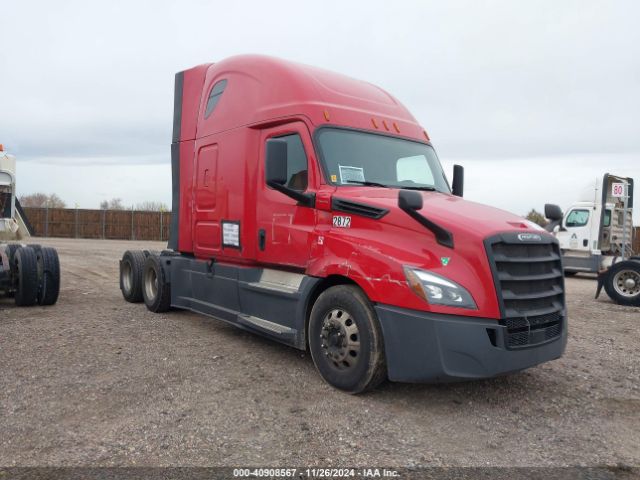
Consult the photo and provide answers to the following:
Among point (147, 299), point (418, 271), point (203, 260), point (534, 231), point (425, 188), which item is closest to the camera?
point (418, 271)

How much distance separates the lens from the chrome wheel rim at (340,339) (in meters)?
4.61

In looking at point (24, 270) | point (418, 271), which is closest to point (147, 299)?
point (24, 270)

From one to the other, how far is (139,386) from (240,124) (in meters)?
3.16

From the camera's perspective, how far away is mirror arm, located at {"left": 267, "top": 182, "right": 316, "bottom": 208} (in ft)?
16.8

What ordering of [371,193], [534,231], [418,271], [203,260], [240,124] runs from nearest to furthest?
[418,271] → [534,231] → [371,193] → [240,124] → [203,260]

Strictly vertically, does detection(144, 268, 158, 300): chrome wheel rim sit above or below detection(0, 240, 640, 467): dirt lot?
above

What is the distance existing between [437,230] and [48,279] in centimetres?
704

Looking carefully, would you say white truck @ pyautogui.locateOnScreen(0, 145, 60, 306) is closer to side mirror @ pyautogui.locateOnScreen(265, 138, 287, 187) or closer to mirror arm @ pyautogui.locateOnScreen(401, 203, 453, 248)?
side mirror @ pyautogui.locateOnScreen(265, 138, 287, 187)

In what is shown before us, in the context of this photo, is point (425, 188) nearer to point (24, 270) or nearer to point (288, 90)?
point (288, 90)

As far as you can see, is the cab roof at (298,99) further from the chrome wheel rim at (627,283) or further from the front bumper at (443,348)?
the chrome wheel rim at (627,283)

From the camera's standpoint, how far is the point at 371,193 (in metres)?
5.00

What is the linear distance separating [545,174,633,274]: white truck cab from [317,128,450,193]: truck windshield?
1187 cm

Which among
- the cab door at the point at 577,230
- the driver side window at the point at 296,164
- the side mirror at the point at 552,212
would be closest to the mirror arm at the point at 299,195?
the driver side window at the point at 296,164

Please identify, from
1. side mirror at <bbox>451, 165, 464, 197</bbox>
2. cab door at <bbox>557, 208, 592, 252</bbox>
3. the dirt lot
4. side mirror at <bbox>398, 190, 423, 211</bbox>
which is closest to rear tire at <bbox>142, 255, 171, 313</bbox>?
the dirt lot
